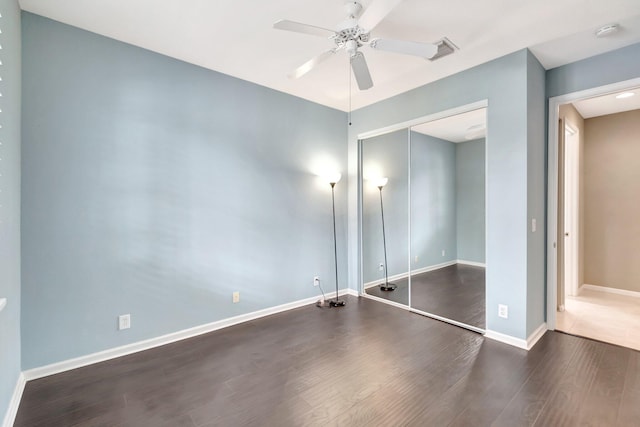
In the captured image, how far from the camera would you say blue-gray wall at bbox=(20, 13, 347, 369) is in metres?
2.25

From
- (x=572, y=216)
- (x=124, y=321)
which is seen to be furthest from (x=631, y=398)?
(x=124, y=321)

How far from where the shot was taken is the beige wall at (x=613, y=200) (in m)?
4.06

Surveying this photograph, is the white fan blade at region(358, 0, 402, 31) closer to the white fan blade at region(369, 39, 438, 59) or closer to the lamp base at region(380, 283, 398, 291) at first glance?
the white fan blade at region(369, 39, 438, 59)

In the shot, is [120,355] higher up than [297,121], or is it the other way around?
[297,121]

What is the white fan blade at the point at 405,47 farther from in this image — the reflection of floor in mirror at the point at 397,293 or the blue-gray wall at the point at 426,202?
the reflection of floor in mirror at the point at 397,293

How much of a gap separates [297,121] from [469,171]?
222 cm

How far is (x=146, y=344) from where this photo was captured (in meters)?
2.70

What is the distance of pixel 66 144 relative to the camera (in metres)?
2.33

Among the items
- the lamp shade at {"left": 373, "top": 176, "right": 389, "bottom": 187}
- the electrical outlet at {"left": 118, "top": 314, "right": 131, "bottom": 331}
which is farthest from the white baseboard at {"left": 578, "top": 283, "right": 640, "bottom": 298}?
the electrical outlet at {"left": 118, "top": 314, "right": 131, "bottom": 331}

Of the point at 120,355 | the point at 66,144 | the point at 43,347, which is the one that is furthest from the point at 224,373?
the point at 66,144

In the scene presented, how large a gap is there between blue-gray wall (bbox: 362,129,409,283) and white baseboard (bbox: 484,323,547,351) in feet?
4.10

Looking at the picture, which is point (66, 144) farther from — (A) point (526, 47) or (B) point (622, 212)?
(B) point (622, 212)

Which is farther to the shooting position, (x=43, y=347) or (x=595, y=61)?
(x=595, y=61)

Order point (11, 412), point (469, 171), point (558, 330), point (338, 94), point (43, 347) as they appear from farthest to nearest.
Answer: point (338, 94), point (469, 171), point (558, 330), point (43, 347), point (11, 412)
